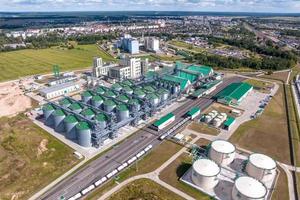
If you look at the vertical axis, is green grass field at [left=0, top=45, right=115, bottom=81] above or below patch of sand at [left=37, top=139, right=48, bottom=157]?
above

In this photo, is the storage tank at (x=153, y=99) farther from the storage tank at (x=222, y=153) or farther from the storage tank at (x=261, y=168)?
the storage tank at (x=261, y=168)

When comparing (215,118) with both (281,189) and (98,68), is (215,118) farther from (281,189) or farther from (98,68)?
(98,68)

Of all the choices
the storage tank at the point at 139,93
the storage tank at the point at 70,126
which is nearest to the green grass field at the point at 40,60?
the storage tank at the point at 139,93

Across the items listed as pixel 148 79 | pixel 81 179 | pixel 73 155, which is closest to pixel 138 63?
pixel 148 79

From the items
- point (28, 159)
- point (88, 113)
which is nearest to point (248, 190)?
point (88, 113)

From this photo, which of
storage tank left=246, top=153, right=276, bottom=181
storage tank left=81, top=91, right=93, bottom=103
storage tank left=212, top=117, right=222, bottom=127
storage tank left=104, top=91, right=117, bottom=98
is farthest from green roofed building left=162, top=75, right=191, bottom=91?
storage tank left=246, top=153, right=276, bottom=181

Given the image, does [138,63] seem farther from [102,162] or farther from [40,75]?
[102,162]

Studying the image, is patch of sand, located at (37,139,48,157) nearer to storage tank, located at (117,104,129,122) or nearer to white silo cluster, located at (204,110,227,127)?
storage tank, located at (117,104,129,122)

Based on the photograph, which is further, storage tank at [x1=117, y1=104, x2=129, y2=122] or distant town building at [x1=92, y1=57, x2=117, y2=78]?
distant town building at [x1=92, y1=57, x2=117, y2=78]
